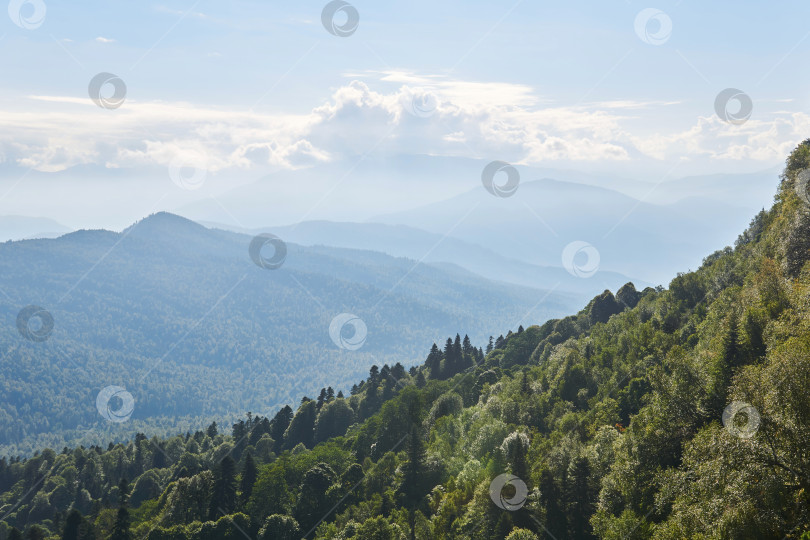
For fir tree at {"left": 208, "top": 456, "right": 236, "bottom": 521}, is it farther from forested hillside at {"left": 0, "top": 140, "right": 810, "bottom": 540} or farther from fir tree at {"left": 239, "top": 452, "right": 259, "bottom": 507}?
fir tree at {"left": 239, "top": 452, "right": 259, "bottom": 507}

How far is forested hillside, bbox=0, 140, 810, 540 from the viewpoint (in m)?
26.5

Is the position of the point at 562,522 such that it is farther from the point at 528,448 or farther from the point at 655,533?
the point at 655,533

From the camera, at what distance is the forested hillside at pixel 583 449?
26.5 meters

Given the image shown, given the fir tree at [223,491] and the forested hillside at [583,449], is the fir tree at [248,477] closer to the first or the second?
the forested hillside at [583,449]

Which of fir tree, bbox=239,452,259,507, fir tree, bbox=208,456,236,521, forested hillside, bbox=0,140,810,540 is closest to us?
forested hillside, bbox=0,140,810,540

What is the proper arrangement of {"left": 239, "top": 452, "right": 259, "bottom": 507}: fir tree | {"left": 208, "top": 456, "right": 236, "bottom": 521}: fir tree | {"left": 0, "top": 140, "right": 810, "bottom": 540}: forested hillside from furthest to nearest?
{"left": 239, "top": 452, "right": 259, "bottom": 507}: fir tree < {"left": 208, "top": 456, "right": 236, "bottom": 521}: fir tree < {"left": 0, "top": 140, "right": 810, "bottom": 540}: forested hillside

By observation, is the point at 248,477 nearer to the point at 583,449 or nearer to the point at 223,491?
the point at 223,491

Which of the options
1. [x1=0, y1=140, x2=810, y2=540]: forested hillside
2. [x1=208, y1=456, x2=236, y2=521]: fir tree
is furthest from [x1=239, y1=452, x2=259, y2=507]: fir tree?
[x1=208, y1=456, x2=236, y2=521]: fir tree

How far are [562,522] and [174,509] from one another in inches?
1889

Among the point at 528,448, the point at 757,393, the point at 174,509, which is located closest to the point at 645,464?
the point at 757,393

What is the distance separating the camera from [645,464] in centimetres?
3738

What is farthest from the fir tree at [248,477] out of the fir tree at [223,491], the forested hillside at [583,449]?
the fir tree at [223,491]

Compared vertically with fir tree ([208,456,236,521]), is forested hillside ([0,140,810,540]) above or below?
above

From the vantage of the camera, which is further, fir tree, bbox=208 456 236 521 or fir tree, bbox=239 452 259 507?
fir tree, bbox=239 452 259 507
